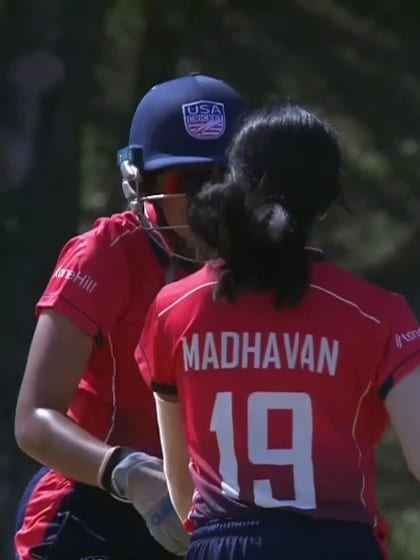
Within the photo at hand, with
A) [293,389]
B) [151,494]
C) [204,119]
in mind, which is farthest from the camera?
[204,119]

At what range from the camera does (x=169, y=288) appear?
7.19 ft

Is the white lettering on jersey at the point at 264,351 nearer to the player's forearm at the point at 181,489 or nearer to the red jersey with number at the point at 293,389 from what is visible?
the red jersey with number at the point at 293,389

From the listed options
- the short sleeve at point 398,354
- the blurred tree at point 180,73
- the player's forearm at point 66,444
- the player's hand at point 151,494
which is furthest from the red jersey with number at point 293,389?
the blurred tree at point 180,73

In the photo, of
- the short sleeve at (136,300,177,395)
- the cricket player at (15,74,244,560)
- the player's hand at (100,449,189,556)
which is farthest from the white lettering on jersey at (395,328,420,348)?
the cricket player at (15,74,244,560)

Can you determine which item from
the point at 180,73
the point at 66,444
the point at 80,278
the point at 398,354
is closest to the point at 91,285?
the point at 80,278

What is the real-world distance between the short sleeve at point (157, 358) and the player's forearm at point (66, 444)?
211 millimetres

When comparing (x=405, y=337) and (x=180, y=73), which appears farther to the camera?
(x=180, y=73)

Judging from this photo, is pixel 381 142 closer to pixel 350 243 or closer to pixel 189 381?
pixel 350 243

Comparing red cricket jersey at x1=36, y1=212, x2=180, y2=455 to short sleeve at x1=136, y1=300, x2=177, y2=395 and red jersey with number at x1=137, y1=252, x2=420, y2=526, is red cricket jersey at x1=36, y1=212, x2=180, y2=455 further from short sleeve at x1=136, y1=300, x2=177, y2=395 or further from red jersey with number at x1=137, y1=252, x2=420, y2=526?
red jersey with number at x1=137, y1=252, x2=420, y2=526

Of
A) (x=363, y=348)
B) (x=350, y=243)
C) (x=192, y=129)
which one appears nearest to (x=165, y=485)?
(x=363, y=348)

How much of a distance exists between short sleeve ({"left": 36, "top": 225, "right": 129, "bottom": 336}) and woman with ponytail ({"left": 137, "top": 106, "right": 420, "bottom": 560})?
1.14ft

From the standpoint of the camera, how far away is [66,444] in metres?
2.39

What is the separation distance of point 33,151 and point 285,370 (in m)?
5.20

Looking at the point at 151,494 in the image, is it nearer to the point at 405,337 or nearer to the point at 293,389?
the point at 293,389
